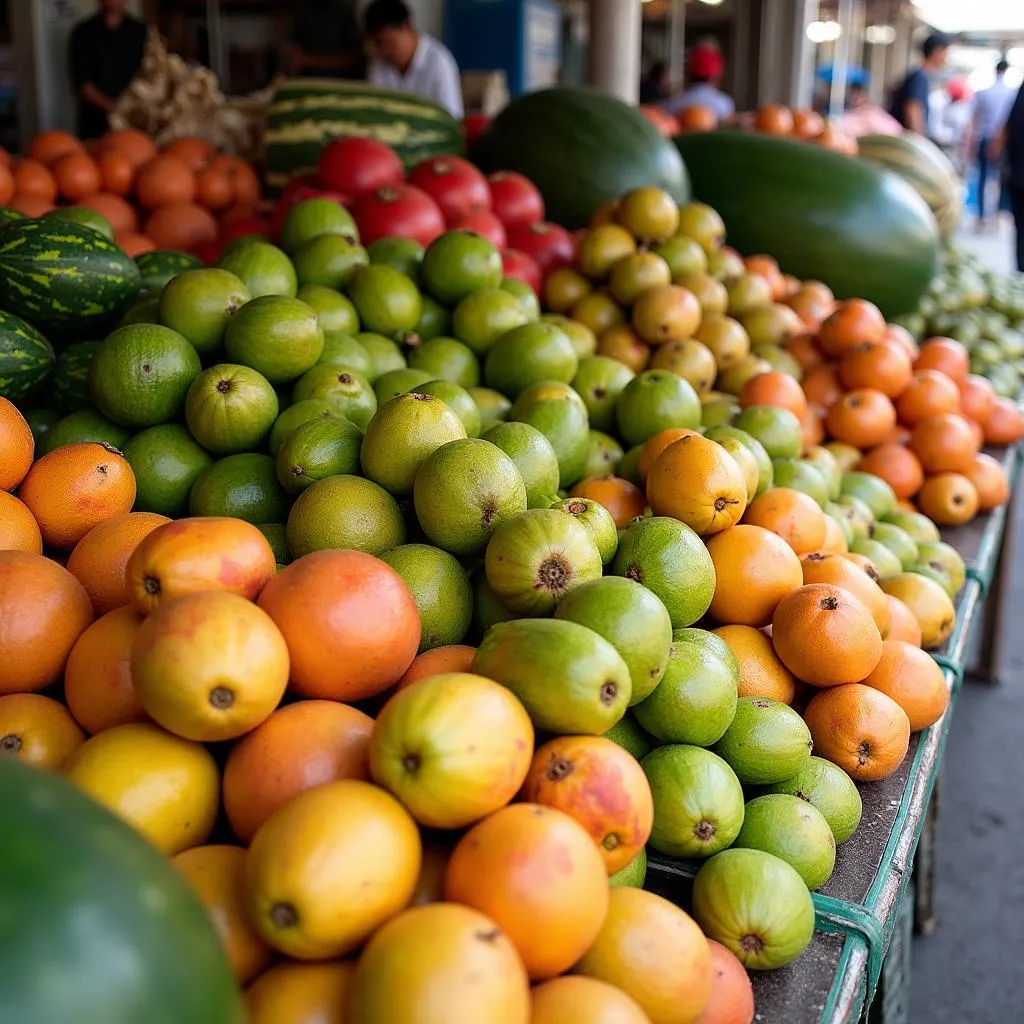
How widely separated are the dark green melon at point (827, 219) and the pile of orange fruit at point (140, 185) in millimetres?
2077

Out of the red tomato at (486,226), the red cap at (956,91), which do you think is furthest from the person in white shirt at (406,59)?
the red cap at (956,91)

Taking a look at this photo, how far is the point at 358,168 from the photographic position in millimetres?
3387

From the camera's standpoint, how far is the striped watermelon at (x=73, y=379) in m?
2.06

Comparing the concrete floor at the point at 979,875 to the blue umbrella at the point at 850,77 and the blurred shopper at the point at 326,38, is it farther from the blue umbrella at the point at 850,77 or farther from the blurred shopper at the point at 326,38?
the blue umbrella at the point at 850,77

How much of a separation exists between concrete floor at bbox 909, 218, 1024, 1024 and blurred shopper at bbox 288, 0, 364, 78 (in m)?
6.58

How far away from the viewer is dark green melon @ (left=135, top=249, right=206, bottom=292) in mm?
2406

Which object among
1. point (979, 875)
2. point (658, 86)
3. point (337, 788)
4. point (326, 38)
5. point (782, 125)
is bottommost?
point (979, 875)

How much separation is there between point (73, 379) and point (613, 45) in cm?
453

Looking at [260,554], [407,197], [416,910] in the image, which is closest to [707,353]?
[407,197]

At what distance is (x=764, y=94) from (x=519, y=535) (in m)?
11.3

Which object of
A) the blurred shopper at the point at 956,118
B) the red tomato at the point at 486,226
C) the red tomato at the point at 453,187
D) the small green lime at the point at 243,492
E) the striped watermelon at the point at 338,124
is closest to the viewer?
the small green lime at the point at 243,492

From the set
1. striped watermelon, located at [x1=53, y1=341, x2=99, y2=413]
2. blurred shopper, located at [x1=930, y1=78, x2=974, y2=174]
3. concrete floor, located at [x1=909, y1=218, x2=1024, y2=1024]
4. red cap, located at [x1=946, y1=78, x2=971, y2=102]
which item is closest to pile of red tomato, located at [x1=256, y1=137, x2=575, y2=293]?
striped watermelon, located at [x1=53, y1=341, x2=99, y2=413]

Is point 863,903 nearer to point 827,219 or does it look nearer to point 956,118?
point 827,219

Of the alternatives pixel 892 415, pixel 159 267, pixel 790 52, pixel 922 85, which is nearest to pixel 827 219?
pixel 892 415
